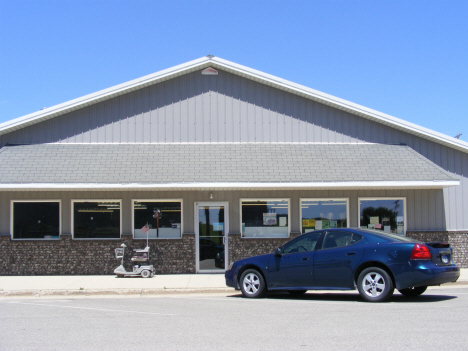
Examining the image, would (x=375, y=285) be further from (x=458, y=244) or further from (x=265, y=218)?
(x=458, y=244)

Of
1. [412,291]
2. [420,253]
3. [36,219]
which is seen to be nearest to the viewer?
[420,253]

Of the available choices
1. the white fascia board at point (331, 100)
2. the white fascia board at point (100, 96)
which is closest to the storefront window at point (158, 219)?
the white fascia board at point (100, 96)

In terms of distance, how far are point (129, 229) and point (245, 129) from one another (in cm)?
495

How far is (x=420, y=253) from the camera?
10227 mm

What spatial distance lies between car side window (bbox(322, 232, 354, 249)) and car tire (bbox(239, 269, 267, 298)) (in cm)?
159

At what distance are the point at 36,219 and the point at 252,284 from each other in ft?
26.6

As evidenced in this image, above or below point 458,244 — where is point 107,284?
below

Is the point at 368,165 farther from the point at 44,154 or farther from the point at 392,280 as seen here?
the point at 44,154

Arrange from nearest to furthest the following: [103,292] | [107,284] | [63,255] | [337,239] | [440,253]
→ [440,253]
[337,239]
[103,292]
[107,284]
[63,255]

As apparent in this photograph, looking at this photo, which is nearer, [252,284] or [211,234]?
[252,284]

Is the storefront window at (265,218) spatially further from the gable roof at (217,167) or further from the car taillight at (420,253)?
the car taillight at (420,253)

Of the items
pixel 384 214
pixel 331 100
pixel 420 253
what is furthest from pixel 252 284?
pixel 331 100

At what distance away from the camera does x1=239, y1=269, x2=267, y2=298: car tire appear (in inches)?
464

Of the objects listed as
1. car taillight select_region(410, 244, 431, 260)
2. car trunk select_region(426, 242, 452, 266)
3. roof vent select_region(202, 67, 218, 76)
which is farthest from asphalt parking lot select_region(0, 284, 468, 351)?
roof vent select_region(202, 67, 218, 76)
